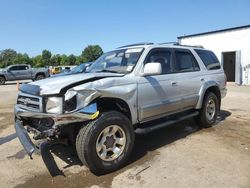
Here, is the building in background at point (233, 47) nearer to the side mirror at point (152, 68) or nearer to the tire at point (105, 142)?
the side mirror at point (152, 68)

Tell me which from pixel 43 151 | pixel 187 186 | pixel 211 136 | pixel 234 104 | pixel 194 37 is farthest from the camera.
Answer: pixel 194 37

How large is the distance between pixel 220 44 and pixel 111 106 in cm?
1995

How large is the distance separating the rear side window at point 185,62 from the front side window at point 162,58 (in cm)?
24

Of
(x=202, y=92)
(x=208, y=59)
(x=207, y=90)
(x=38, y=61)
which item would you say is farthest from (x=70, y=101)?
(x=38, y=61)

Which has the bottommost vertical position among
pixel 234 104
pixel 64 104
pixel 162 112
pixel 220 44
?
pixel 234 104

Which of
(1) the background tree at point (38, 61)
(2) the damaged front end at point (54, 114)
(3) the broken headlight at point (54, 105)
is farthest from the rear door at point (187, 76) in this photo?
(1) the background tree at point (38, 61)

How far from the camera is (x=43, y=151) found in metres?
4.09

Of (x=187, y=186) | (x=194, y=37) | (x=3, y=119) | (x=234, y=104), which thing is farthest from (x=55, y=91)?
(x=194, y=37)

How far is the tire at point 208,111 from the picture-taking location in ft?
22.0

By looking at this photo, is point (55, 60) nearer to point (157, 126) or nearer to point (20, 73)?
point (20, 73)

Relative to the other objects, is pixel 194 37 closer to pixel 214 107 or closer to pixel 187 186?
pixel 214 107

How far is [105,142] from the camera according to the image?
4.34 metres

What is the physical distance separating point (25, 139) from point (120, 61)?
224cm

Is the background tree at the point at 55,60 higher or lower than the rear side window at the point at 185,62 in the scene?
higher
